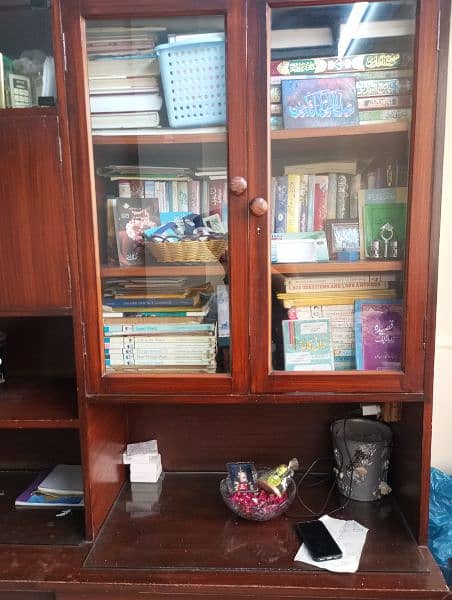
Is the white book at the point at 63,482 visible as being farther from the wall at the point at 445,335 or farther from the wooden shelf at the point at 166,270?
the wall at the point at 445,335

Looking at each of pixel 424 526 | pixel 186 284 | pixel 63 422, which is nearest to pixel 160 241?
Answer: pixel 186 284

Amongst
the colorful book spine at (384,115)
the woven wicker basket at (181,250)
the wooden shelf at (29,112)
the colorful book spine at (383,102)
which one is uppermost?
the colorful book spine at (383,102)

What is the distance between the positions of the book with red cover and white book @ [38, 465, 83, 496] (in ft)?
3.27

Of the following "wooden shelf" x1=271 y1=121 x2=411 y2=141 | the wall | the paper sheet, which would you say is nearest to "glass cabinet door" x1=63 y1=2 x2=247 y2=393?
"wooden shelf" x1=271 y1=121 x2=411 y2=141

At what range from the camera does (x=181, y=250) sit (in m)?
1.15

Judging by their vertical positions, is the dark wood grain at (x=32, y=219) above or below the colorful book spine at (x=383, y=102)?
below

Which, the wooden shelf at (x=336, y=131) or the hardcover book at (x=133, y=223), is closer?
the wooden shelf at (x=336, y=131)

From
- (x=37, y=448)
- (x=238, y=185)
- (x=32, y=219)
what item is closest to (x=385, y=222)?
(x=238, y=185)

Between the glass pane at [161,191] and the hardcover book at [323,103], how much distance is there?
0.59ft

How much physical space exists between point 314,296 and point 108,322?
51 cm

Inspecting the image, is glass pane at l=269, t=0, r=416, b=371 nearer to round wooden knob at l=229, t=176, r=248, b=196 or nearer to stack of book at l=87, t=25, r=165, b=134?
round wooden knob at l=229, t=176, r=248, b=196

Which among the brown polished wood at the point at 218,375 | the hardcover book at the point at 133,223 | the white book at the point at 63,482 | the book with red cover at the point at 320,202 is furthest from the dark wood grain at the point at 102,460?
the book with red cover at the point at 320,202

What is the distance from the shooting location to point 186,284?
3.84 ft

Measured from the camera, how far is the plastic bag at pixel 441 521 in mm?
1256
